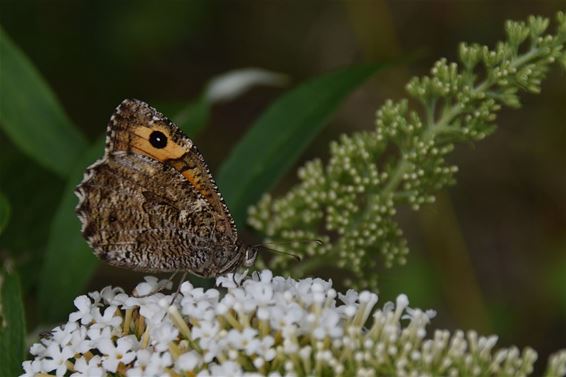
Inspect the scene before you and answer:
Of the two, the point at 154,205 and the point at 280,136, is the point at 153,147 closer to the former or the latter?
the point at 154,205

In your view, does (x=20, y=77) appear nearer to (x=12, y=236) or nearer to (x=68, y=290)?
(x=12, y=236)

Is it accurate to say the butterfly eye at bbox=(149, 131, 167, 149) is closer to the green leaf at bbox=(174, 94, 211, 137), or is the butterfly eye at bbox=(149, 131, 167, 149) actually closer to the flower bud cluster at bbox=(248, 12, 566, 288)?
the flower bud cluster at bbox=(248, 12, 566, 288)

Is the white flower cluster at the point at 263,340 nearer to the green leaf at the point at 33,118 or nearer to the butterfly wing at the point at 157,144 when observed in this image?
the butterfly wing at the point at 157,144

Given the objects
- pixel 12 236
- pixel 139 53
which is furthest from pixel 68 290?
pixel 139 53

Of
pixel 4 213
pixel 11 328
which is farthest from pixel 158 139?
pixel 11 328

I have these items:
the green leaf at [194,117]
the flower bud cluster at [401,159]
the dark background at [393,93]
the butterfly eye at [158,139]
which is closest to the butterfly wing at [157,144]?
the butterfly eye at [158,139]

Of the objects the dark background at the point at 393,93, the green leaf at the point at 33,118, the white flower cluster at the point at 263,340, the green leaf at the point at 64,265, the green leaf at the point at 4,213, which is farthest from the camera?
the dark background at the point at 393,93
